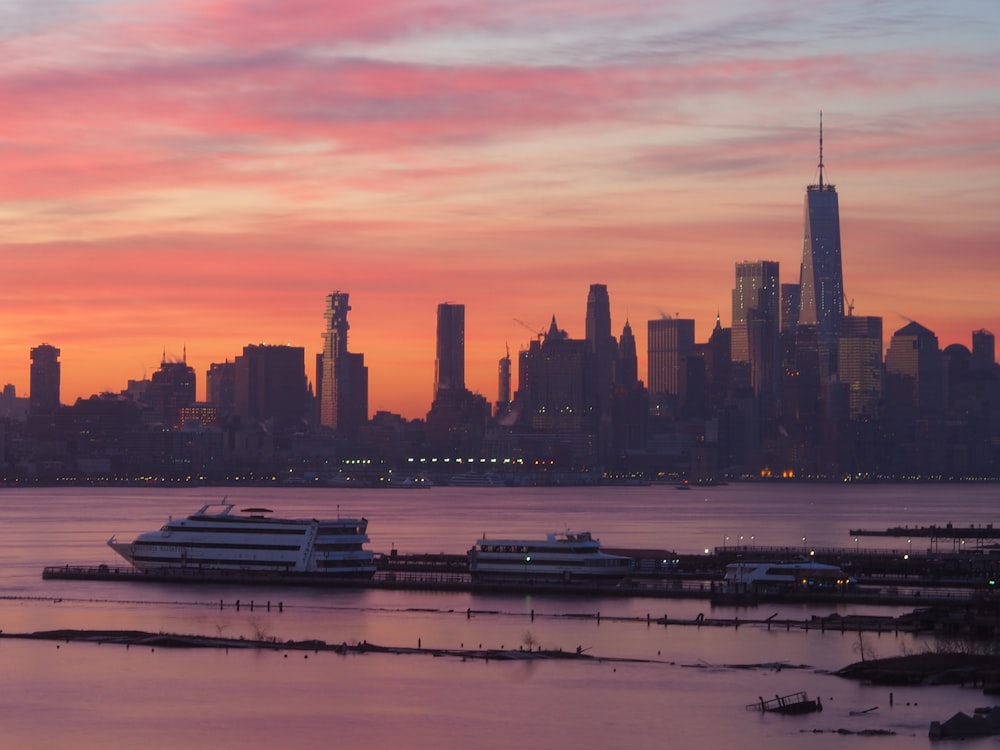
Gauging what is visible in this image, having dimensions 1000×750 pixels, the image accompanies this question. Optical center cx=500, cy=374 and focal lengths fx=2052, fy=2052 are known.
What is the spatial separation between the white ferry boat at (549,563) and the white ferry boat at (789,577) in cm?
534

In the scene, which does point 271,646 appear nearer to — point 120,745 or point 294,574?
point 120,745

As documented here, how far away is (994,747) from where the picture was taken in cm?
4416

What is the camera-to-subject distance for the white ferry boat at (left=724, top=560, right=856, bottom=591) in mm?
80125

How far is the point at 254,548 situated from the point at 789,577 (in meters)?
22.7

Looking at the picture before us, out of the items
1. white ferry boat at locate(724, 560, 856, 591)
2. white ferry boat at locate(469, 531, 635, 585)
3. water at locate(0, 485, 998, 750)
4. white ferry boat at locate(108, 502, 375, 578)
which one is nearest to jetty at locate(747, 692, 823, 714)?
water at locate(0, 485, 998, 750)

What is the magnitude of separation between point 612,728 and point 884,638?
18.5 metres

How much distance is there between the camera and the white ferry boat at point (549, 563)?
277 feet

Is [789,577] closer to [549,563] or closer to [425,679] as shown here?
[549,563]

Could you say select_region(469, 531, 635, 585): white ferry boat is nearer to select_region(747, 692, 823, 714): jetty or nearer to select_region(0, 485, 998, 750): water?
select_region(0, 485, 998, 750): water

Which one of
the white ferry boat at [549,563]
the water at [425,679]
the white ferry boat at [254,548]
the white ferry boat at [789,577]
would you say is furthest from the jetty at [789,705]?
the white ferry boat at [254,548]

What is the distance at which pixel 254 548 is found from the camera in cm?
8719

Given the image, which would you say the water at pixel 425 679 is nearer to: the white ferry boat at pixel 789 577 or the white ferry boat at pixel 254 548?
the white ferry boat at pixel 254 548

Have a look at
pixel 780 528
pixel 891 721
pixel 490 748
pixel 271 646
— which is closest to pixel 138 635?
pixel 271 646

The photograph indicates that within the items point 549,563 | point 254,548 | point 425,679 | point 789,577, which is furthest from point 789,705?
point 254,548
